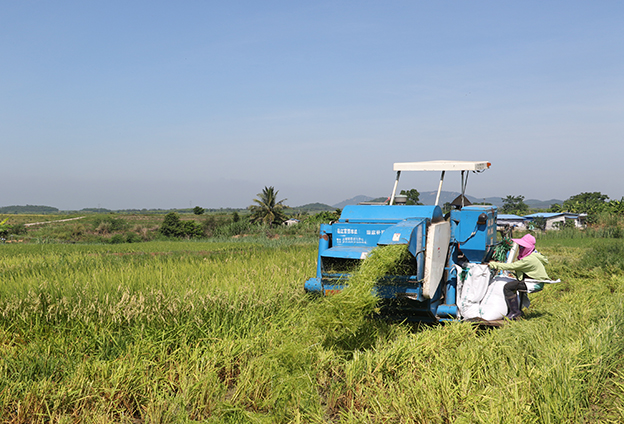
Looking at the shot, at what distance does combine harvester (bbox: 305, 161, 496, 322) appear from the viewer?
Result: 501 cm

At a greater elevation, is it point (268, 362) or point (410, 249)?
point (410, 249)

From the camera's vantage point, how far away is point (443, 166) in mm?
7605

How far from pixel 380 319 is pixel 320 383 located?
6.17 feet

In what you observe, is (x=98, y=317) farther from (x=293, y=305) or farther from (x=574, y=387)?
(x=574, y=387)

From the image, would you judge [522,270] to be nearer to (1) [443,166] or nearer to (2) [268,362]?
(1) [443,166]

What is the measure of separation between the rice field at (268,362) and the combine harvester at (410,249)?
0.39m

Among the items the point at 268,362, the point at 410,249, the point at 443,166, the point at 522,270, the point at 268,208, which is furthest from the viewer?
the point at 268,208

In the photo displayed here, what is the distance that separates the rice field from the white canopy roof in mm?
2777

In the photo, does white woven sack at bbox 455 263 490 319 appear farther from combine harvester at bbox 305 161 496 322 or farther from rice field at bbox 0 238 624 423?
rice field at bbox 0 238 624 423

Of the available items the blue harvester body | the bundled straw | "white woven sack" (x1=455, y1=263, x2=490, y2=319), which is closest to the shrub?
the blue harvester body

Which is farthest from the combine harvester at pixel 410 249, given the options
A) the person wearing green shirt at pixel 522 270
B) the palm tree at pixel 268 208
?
the palm tree at pixel 268 208

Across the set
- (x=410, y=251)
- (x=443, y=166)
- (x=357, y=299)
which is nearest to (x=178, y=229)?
(x=443, y=166)

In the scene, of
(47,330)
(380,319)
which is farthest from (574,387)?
(47,330)

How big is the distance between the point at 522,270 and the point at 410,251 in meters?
2.54
